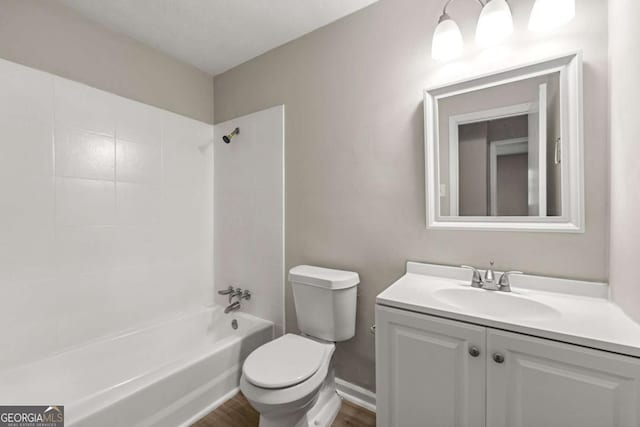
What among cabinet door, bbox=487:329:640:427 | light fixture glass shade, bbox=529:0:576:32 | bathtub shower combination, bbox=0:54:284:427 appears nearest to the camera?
cabinet door, bbox=487:329:640:427

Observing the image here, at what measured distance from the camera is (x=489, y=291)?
3.87 feet

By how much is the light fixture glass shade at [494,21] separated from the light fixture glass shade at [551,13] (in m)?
0.09

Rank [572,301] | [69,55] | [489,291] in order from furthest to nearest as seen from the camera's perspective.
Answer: [69,55], [489,291], [572,301]

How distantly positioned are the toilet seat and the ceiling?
1.94m

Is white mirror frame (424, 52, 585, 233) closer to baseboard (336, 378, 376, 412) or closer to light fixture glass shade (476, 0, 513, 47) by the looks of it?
light fixture glass shade (476, 0, 513, 47)

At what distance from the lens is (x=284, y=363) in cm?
130

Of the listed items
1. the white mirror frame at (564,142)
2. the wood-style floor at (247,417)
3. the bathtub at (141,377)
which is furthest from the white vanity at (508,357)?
the bathtub at (141,377)

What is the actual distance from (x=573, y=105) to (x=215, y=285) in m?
2.57

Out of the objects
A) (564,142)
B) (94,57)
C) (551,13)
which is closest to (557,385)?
(564,142)

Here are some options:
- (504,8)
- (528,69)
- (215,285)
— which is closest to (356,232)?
(528,69)

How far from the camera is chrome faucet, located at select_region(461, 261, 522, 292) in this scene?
1169 millimetres

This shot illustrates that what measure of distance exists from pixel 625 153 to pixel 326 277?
1306 millimetres

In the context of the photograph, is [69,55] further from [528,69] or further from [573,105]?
[573,105]

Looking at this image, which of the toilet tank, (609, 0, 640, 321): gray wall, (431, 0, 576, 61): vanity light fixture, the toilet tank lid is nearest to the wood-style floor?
the toilet tank
